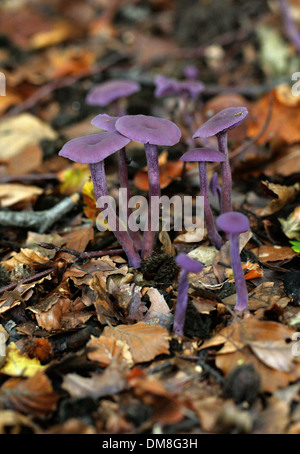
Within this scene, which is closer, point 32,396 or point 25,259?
point 32,396

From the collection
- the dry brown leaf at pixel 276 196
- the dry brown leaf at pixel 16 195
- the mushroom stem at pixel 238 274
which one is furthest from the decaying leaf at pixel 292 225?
the dry brown leaf at pixel 16 195

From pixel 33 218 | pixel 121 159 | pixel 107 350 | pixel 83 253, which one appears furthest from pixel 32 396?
pixel 33 218

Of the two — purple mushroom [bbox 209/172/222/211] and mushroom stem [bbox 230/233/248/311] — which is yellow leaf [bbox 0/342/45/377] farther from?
purple mushroom [bbox 209/172/222/211]

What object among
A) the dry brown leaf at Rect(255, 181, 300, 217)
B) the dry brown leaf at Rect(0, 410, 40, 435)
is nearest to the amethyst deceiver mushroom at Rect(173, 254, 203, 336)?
the dry brown leaf at Rect(0, 410, 40, 435)

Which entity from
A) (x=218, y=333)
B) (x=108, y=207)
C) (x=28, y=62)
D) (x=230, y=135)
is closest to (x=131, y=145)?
(x=230, y=135)

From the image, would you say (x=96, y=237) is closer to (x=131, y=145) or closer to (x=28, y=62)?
(x=131, y=145)

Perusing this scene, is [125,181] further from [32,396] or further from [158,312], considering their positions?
[32,396]

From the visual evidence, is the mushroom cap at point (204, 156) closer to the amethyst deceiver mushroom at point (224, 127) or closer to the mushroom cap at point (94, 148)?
the amethyst deceiver mushroom at point (224, 127)
